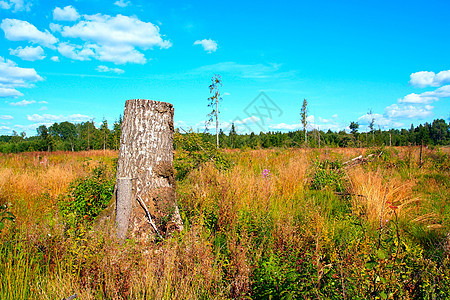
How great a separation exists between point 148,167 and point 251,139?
6056cm

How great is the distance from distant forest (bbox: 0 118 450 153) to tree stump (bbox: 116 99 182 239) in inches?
127

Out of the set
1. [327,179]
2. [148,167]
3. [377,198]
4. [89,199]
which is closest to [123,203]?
[148,167]

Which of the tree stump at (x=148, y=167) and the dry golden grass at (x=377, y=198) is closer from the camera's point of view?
the tree stump at (x=148, y=167)

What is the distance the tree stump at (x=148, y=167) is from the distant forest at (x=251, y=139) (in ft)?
10.6

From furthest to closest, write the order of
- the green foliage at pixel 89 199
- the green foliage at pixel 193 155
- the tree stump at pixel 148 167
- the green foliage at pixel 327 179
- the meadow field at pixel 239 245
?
the green foliage at pixel 193 155, the green foliage at pixel 327 179, the green foliage at pixel 89 199, the tree stump at pixel 148 167, the meadow field at pixel 239 245

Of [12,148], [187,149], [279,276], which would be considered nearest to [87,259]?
[279,276]

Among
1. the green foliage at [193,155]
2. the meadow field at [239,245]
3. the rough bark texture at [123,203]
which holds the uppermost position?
the green foliage at [193,155]

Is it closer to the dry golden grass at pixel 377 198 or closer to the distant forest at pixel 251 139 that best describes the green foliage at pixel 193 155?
the distant forest at pixel 251 139

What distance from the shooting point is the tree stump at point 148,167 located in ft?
11.6

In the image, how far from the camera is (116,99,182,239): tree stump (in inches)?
139

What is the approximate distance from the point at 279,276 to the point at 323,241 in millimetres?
1219

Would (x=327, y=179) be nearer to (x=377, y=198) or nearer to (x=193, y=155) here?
(x=377, y=198)

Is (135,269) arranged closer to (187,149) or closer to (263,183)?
(263,183)

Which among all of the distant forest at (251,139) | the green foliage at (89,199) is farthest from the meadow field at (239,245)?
the distant forest at (251,139)
